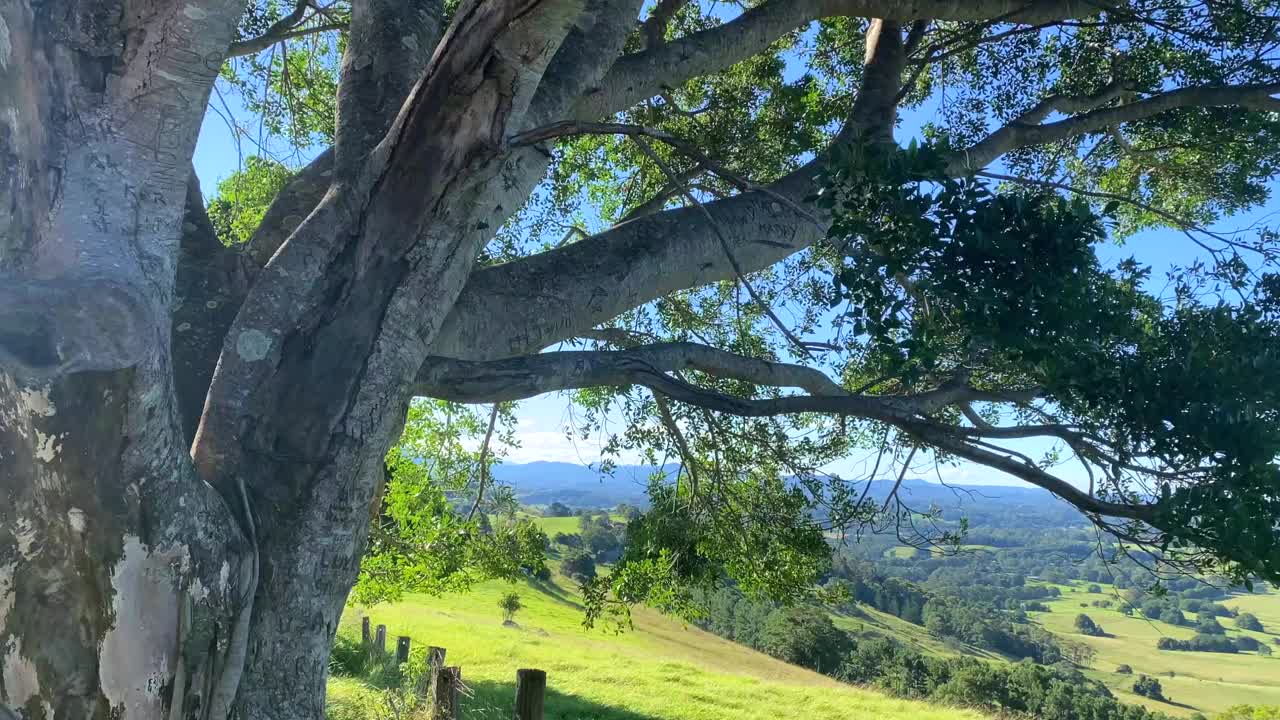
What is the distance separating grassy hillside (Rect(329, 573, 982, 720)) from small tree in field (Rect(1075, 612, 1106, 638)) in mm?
84955

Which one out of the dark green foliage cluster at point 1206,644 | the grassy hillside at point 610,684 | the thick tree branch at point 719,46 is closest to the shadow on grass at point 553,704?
the grassy hillside at point 610,684

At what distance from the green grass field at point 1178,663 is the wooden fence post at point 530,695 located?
60936mm

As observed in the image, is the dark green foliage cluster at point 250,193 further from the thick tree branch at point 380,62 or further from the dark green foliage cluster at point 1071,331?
the dark green foliage cluster at point 1071,331

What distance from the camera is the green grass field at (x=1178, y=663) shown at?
70.1 m

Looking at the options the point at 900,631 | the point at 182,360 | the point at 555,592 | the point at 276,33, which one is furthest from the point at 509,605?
the point at 900,631

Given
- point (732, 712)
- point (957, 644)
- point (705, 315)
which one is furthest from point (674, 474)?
point (957, 644)

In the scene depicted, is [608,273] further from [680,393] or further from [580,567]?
[580,567]

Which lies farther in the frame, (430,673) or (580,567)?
(580,567)

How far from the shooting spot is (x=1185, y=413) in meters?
3.68

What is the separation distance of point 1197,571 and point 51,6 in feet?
19.4

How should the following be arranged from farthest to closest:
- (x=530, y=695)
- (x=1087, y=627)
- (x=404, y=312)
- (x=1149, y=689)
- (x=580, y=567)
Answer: (x=1087, y=627)
(x=1149, y=689)
(x=580, y=567)
(x=530, y=695)
(x=404, y=312)

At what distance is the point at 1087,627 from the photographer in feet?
325

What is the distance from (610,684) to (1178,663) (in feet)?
320

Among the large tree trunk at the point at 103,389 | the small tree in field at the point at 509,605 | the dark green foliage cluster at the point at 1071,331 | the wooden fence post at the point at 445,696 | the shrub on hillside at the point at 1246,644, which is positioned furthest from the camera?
the shrub on hillside at the point at 1246,644
